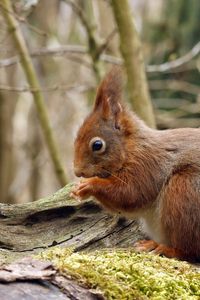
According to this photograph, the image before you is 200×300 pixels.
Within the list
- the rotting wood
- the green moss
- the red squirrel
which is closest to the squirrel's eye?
the red squirrel

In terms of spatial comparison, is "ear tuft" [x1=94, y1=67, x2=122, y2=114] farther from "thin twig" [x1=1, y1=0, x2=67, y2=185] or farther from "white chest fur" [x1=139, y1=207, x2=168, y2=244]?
"thin twig" [x1=1, y1=0, x2=67, y2=185]

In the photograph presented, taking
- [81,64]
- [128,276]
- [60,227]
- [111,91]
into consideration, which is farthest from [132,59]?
[128,276]

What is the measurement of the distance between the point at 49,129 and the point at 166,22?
8.96 ft

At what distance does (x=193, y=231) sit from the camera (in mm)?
2951

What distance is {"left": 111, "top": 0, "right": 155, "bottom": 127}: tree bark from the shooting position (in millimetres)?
5035

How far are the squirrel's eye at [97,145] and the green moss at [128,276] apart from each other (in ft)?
2.97

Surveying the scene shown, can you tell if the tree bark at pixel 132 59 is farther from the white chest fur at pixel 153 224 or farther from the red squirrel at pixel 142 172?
the white chest fur at pixel 153 224

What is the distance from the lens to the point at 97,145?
3.35 meters

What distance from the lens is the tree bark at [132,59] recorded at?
5.04m

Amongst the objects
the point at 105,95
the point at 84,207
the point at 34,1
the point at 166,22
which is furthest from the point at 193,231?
the point at 166,22

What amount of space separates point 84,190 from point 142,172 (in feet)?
0.91

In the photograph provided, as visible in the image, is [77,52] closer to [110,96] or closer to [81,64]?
[81,64]

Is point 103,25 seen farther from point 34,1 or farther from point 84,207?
point 84,207

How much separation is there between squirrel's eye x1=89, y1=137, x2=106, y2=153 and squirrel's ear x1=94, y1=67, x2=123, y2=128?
0.13m
